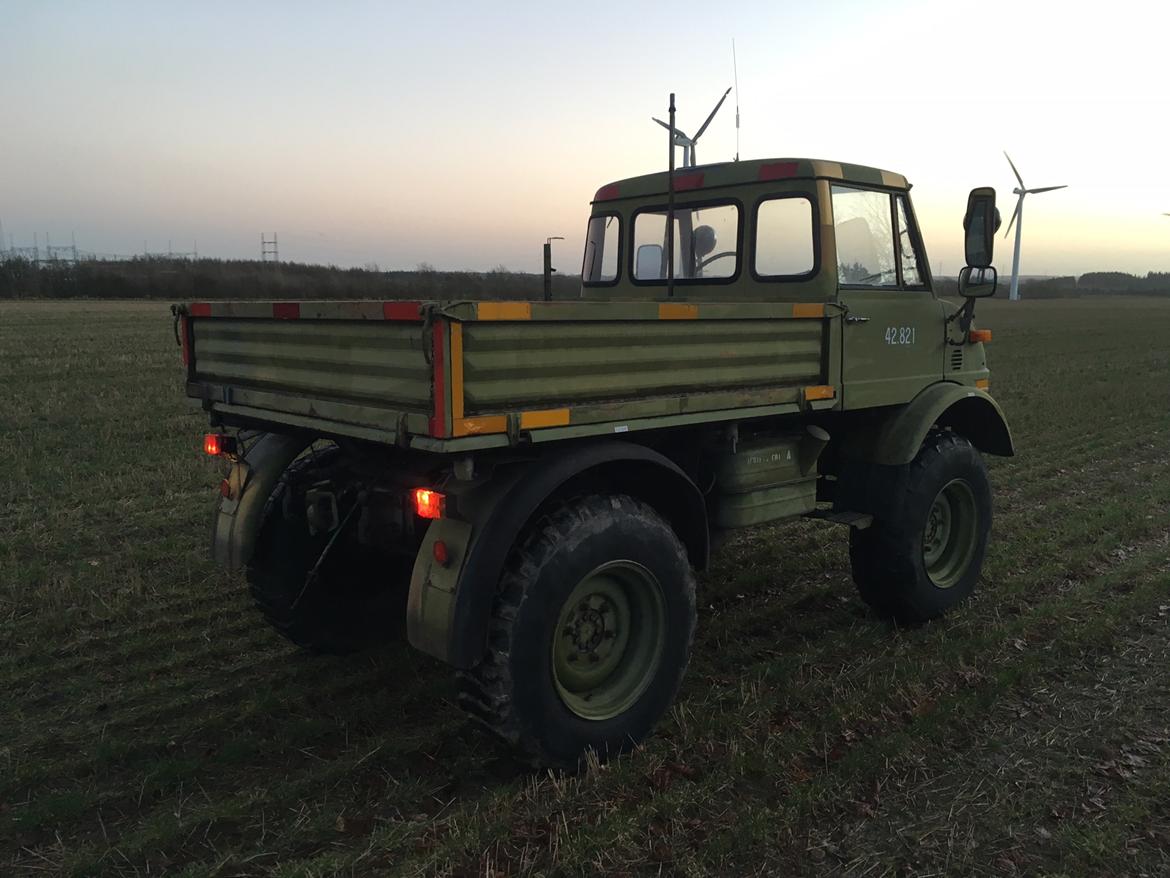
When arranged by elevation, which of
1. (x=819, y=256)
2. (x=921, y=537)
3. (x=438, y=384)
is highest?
(x=819, y=256)

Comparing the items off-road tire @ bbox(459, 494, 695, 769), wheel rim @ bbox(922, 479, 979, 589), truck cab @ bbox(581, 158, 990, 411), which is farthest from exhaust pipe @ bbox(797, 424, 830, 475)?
off-road tire @ bbox(459, 494, 695, 769)

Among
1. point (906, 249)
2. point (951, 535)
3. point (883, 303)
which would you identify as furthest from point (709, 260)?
point (951, 535)

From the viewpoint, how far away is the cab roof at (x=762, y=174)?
4590 mm

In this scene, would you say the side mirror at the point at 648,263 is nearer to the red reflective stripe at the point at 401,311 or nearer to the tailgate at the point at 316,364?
the tailgate at the point at 316,364

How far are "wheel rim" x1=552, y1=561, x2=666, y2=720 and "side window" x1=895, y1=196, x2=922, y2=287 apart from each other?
262 centimetres

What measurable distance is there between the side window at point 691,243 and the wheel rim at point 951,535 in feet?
6.21

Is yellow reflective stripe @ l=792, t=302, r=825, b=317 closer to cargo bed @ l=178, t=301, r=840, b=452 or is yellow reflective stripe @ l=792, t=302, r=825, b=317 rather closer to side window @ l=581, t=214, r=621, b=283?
cargo bed @ l=178, t=301, r=840, b=452

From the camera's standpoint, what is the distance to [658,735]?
3824 mm

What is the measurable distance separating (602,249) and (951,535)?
284 cm

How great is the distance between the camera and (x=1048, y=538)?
6.53m

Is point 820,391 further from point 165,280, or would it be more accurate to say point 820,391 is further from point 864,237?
point 165,280

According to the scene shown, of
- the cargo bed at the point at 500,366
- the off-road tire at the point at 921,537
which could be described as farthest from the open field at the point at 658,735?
the cargo bed at the point at 500,366

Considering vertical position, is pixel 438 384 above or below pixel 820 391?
above

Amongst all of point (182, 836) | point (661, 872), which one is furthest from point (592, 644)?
point (182, 836)
